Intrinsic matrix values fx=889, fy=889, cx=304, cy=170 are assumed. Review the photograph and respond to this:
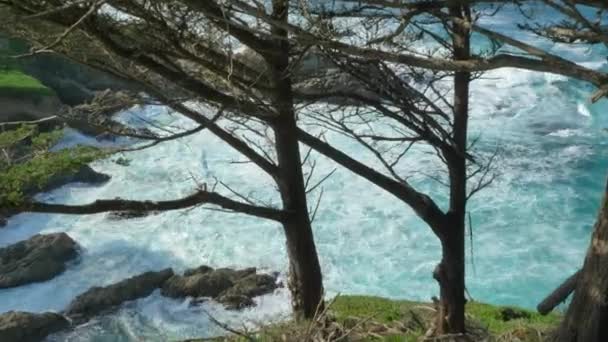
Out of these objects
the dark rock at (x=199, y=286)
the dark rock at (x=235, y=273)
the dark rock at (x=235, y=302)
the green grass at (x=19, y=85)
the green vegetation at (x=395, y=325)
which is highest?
the green grass at (x=19, y=85)

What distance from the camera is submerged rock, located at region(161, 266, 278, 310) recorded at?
12969 mm

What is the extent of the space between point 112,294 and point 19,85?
25.0ft

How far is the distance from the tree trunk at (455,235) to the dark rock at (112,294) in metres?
7.16

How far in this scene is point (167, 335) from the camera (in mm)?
12211

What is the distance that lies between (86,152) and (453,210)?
271 centimetres

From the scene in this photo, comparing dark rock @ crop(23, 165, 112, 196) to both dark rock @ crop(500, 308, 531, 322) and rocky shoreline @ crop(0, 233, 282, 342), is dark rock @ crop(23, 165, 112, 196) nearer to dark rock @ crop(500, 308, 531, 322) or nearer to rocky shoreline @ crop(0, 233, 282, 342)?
rocky shoreline @ crop(0, 233, 282, 342)

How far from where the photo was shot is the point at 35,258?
13.9 meters

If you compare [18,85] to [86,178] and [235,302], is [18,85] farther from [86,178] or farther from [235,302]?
[235,302]

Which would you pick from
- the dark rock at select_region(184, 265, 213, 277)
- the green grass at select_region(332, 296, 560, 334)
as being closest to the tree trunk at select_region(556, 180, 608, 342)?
the green grass at select_region(332, 296, 560, 334)

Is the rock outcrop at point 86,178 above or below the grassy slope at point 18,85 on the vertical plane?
below

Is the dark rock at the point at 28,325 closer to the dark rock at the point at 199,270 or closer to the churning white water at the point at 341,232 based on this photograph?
the churning white water at the point at 341,232

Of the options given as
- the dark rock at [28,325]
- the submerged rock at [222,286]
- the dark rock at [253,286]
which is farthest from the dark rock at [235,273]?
the dark rock at [28,325]

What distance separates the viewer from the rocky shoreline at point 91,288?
1197cm

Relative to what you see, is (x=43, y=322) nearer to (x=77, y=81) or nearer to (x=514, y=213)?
(x=514, y=213)
